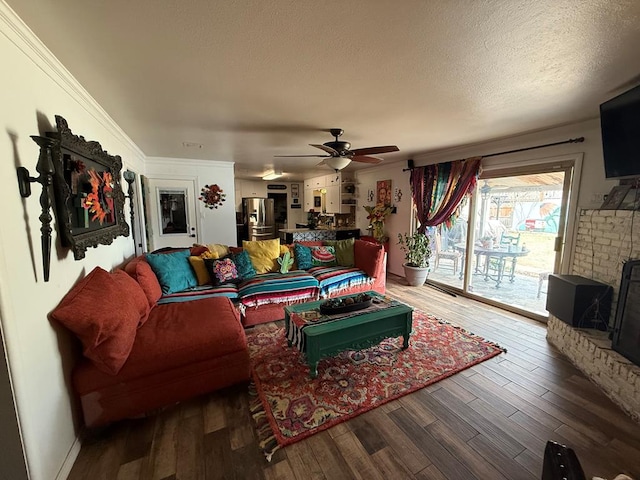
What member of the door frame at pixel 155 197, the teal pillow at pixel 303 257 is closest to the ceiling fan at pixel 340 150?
the teal pillow at pixel 303 257

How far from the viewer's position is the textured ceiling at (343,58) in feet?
3.92

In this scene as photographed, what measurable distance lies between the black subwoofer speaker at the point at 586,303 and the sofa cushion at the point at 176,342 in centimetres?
301

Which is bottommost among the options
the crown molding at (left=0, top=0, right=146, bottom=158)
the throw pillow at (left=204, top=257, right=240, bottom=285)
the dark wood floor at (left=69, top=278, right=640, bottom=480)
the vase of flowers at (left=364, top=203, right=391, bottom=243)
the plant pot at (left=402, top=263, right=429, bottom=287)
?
the dark wood floor at (left=69, top=278, right=640, bottom=480)

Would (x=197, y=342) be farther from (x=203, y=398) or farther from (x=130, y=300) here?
(x=130, y=300)

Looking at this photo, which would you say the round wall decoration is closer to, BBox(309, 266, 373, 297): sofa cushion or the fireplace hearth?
BBox(309, 266, 373, 297): sofa cushion

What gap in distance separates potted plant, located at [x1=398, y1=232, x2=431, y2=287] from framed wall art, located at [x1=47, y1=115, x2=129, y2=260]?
423 centimetres

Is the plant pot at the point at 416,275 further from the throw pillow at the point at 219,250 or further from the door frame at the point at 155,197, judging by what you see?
the door frame at the point at 155,197

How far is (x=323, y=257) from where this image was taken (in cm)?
418

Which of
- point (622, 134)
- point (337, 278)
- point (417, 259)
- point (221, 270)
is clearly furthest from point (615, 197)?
point (221, 270)

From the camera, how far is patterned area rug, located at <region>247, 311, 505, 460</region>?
5.95 feet

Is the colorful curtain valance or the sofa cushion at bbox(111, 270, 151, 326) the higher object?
the colorful curtain valance

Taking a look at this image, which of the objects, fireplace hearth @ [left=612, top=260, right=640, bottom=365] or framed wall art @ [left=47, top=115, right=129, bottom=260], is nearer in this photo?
framed wall art @ [left=47, top=115, right=129, bottom=260]

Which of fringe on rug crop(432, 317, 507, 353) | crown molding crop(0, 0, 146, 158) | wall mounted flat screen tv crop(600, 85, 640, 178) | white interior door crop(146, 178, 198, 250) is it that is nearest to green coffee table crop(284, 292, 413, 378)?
fringe on rug crop(432, 317, 507, 353)

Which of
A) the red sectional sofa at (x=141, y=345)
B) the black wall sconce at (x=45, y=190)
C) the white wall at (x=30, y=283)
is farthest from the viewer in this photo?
the red sectional sofa at (x=141, y=345)
